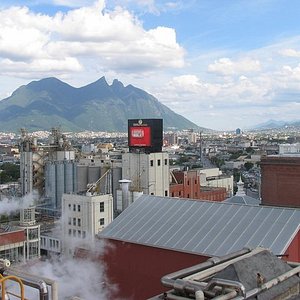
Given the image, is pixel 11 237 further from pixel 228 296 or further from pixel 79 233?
pixel 228 296

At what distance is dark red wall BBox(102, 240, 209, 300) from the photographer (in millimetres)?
17828

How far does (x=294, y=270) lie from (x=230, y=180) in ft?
253

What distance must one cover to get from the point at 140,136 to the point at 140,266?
31534 mm

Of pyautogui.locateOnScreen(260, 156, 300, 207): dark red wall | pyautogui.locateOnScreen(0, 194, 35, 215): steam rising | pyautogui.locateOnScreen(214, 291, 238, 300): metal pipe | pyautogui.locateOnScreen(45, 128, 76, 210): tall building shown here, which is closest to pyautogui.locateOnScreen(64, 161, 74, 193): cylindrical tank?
pyautogui.locateOnScreen(45, 128, 76, 210): tall building

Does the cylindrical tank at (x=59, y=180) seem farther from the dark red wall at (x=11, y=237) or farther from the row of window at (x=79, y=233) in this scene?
the dark red wall at (x=11, y=237)

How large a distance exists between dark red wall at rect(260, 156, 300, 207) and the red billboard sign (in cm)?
1298

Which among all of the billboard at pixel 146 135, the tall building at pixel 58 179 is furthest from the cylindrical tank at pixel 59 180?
the billboard at pixel 146 135

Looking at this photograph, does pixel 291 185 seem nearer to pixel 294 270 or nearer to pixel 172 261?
pixel 172 261

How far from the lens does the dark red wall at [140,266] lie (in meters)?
17.8

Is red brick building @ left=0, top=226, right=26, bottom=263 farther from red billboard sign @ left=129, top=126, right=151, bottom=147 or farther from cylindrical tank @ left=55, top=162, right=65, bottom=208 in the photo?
cylindrical tank @ left=55, top=162, right=65, bottom=208

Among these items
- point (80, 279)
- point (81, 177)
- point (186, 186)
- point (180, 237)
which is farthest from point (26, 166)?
point (180, 237)

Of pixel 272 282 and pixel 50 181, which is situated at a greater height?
pixel 272 282

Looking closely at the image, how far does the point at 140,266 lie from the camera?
740 inches

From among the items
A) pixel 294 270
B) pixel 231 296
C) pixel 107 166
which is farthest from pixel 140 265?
pixel 107 166
